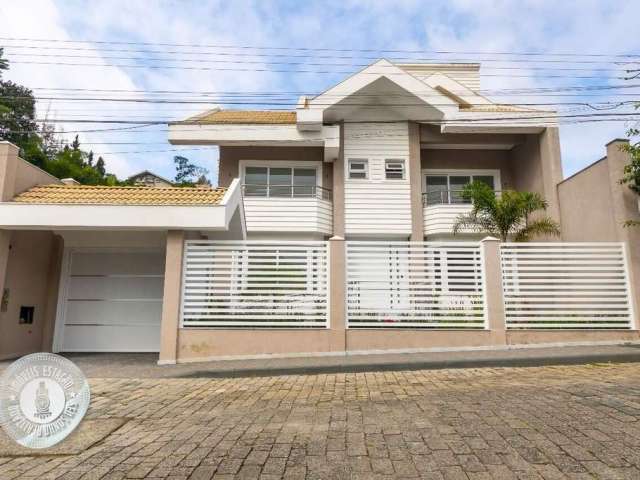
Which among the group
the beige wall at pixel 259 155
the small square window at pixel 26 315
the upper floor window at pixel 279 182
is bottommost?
the small square window at pixel 26 315

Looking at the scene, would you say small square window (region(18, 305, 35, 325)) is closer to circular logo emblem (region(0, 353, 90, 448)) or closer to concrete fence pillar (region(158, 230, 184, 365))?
concrete fence pillar (region(158, 230, 184, 365))

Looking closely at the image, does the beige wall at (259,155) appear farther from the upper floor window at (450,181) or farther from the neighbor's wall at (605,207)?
the neighbor's wall at (605,207)

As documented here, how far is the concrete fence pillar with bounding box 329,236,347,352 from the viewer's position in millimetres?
8328

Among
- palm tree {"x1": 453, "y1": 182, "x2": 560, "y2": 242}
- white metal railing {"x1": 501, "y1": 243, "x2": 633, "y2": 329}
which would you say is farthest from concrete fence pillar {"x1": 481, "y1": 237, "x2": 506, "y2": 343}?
palm tree {"x1": 453, "y1": 182, "x2": 560, "y2": 242}

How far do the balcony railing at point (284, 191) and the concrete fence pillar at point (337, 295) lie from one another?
252 inches

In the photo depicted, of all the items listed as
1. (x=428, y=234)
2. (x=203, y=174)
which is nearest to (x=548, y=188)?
(x=428, y=234)

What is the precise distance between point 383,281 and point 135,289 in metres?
5.82

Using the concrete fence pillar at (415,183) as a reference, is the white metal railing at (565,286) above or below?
below

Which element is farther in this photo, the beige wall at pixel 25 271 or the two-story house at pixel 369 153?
the two-story house at pixel 369 153

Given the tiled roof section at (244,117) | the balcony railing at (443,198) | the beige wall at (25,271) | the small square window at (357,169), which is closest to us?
the beige wall at (25,271)

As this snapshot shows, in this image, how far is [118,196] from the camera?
9164 mm

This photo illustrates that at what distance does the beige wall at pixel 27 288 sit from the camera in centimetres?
896

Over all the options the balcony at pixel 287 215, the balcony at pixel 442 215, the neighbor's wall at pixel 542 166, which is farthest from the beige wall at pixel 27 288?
the neighbor's wall at pixel 542 166

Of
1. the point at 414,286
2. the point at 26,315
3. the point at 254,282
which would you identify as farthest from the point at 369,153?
the point at 26,315
